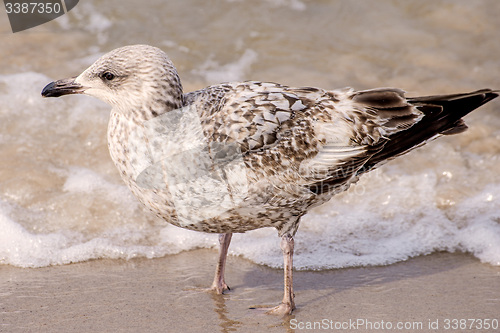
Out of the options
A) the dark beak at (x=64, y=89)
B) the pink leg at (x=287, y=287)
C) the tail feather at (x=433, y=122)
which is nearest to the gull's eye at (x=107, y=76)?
the dark beak at (x=64, y=89)

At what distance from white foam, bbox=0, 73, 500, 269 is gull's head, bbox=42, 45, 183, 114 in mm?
1740

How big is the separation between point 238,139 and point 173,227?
2024mm

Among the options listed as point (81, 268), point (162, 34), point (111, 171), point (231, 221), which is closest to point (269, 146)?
point (231, 221)

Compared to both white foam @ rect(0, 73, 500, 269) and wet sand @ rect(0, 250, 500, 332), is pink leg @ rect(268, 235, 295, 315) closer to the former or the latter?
wet sand @ rect(0, 250, 500, 332)

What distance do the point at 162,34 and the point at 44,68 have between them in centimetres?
188

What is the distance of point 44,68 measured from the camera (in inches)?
343

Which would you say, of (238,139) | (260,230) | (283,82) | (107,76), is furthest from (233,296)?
(283,82)

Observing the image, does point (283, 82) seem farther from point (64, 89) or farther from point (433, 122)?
point (64, 89)

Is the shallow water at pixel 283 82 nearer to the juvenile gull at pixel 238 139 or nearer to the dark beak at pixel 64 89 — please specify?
the juvenile gull at pixel 238 139

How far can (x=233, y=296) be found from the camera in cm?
532

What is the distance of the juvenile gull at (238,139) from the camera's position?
4625mm

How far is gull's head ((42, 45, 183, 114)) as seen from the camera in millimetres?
4715

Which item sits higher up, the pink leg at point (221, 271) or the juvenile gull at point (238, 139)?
the juvenile gull at point (238, 139)

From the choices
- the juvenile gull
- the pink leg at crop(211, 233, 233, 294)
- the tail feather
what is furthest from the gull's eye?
the tail feather
